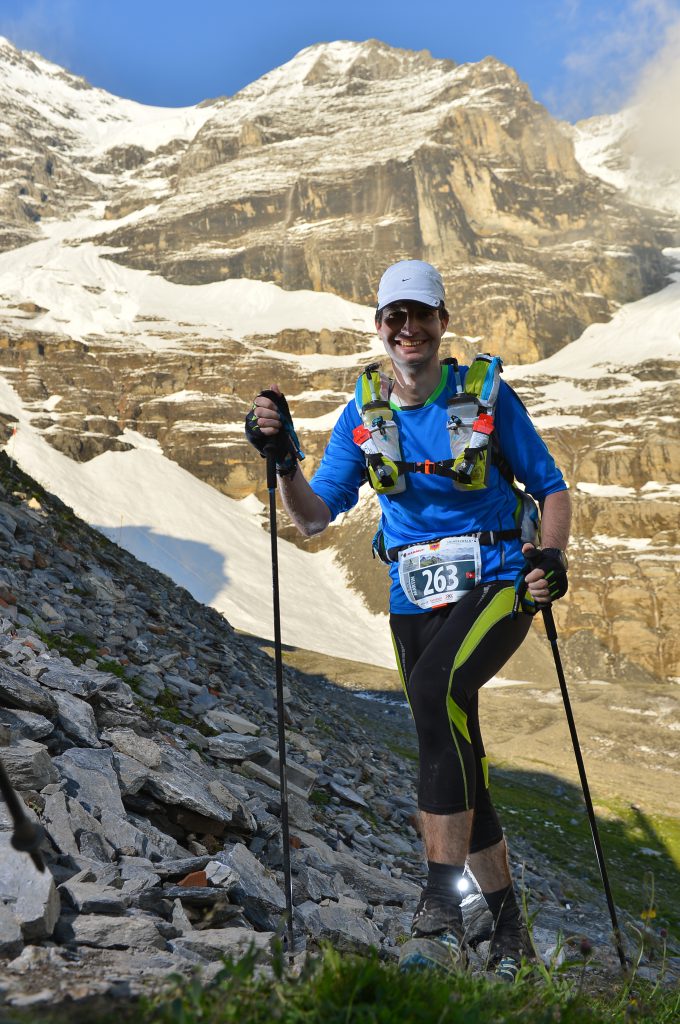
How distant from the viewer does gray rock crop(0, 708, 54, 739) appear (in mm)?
5914

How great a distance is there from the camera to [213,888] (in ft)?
14.6

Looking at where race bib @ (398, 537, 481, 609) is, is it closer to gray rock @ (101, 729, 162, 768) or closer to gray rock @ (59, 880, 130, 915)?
gray rock @ (59, 880, 130, 915)

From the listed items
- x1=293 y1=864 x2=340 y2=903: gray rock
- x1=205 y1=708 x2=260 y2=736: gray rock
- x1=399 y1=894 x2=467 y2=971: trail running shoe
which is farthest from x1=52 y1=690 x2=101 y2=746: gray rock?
x1=205 y1=708 x2=260 y2=736: gray rock

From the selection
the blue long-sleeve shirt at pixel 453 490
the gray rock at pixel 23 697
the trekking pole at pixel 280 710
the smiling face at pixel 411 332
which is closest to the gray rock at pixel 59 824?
the trekking pole at pixel 280 710

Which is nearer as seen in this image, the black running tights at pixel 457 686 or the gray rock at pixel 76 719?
the black running tights at pixel 457 686

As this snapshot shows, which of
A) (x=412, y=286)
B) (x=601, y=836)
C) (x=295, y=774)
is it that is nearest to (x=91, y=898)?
(x=412, y=286)

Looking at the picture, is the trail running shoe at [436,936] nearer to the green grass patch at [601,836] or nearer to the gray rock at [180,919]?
the gray rock at [180,919]

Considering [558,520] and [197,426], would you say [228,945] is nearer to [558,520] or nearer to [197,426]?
[558,520]

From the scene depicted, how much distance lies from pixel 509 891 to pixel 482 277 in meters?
180

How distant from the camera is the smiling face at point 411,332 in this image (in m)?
4.93

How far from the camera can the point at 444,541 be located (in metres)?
4.84

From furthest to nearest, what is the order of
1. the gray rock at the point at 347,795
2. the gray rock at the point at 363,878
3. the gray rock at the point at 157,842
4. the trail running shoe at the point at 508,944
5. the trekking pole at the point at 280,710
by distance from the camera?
the gray rock at the point at 347,795, the gray rock at the point at 363,878, the gray rock at the point at 157,842, the trail running shoe at the point at 508,944, the trekking pole at the point at 280,710

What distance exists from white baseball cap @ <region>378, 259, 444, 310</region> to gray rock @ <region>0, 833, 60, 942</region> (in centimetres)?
333

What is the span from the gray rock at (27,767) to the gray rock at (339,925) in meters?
1.74
